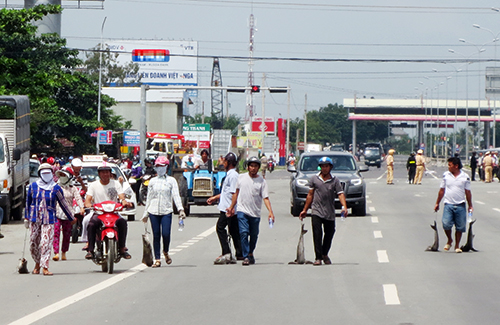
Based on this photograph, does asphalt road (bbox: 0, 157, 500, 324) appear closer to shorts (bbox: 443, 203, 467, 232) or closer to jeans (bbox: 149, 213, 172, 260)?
jeans (bbox: 149, 213, 172, 260)

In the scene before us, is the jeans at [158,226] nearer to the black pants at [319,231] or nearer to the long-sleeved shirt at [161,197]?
the long-sleeved shirt at [161,197]

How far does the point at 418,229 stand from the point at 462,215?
4.59 m

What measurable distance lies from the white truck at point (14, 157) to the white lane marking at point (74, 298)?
11.1 m

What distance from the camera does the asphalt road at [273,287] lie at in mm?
8609

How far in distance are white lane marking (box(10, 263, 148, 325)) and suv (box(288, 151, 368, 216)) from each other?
37.3 feet

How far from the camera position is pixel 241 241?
13461mm

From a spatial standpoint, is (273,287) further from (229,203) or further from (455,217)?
(455,217)

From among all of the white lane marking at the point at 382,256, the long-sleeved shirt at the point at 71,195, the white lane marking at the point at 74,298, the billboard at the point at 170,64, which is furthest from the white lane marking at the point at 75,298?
the billboard at the point at 170,64

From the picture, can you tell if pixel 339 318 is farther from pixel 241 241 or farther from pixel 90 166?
pixel 90 166

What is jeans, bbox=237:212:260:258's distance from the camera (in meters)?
13.4

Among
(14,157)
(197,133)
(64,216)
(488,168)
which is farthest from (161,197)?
(197,133)

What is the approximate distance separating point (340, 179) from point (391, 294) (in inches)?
549

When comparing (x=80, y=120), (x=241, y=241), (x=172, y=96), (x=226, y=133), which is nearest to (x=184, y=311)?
(x=241, y=241)

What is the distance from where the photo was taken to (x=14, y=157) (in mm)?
22891
